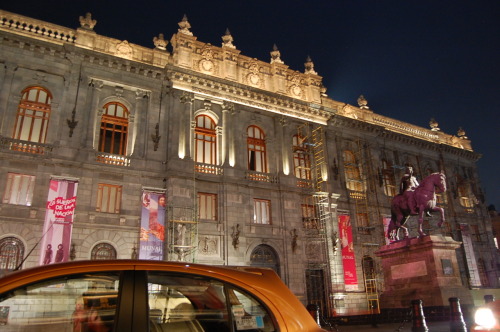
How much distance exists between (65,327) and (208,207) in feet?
64.8

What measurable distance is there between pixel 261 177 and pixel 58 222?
39.2 feet

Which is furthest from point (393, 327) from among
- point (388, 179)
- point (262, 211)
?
point (388, 179)

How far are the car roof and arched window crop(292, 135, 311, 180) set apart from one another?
23.6 meters

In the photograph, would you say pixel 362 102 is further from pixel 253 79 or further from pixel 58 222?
Answer: pixel 58 222

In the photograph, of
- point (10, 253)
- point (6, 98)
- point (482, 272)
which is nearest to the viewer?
point (10, 253)

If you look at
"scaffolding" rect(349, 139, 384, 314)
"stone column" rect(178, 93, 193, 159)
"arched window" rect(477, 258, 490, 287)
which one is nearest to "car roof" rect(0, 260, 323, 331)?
"stone column" rect(178, 93, 193, 159)

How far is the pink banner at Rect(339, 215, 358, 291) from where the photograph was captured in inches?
979

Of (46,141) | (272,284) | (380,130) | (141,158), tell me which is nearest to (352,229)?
(380,130)

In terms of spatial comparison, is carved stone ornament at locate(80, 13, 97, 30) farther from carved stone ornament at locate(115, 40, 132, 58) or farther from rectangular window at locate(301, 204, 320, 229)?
rectangular window at locate(301, 204, 320, 229)

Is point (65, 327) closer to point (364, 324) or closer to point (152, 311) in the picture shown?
point (152, 311)

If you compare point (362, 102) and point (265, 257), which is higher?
point (362, 102)

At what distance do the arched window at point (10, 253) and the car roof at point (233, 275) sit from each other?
17.2 meters

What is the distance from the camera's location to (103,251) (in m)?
19.1

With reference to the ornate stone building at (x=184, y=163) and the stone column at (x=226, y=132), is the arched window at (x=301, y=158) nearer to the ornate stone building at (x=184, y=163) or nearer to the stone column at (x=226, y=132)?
the ornate stone building at (x=184, y=163)
